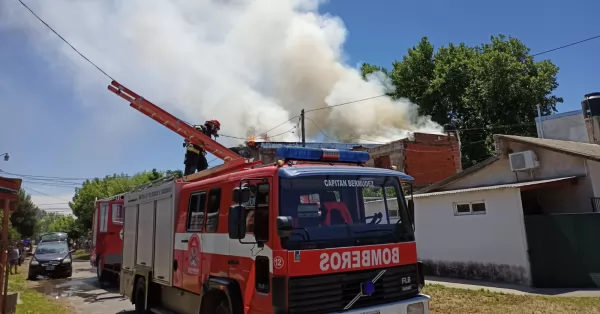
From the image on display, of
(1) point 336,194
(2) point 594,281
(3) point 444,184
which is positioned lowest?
(2) point 594,281

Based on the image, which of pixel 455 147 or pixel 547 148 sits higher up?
pixel 455 147

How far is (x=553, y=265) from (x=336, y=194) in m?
8.46

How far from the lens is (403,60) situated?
35688 mm

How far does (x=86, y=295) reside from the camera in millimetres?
12633

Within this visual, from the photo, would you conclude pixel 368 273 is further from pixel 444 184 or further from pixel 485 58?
pixel 485 58

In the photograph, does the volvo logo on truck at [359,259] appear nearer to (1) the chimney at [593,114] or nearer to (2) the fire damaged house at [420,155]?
(1) the chimney at [593,114]

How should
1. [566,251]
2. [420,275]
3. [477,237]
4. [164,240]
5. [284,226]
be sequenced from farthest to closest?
[477,237] → [566,251] → [164,240] → [420,275] → [284,226]

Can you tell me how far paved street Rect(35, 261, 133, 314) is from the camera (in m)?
10.2

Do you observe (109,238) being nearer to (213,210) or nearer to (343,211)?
(213,210)

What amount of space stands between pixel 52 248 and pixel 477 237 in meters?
17.5

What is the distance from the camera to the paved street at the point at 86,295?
1022cm

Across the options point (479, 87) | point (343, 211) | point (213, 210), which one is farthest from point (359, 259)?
point (479, 87)

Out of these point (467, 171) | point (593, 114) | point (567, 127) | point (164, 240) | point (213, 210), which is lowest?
point (164, 240)

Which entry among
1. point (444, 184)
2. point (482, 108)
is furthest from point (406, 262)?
point (482, 108)
